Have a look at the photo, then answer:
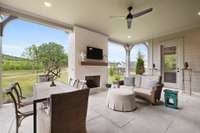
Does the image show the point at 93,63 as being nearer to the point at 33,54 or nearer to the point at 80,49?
the point at 80,49

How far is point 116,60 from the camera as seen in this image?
7027 millimetres

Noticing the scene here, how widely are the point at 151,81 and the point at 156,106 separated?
84cm

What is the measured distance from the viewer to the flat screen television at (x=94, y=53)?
16.1ft

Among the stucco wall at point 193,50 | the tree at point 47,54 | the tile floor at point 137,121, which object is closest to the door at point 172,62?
the stucco wall at point 193,50

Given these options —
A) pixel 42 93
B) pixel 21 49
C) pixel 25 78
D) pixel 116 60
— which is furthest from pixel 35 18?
pixel 116 60

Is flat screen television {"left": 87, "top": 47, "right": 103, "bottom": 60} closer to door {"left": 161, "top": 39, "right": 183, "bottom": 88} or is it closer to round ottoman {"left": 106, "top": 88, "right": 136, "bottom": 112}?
round ottoman {"left": 106, "top": 88, "right": 136, "bottom": 112}

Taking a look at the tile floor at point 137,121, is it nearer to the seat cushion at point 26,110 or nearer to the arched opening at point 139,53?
the seat cushion at point 26,110

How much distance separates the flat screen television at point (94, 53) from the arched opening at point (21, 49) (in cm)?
152

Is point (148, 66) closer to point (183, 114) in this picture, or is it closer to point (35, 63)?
point (183, 114)

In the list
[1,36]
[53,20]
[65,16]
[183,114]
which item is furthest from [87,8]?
[183,114]

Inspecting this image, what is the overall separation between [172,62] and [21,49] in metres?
6.39

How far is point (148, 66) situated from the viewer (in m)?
6.50

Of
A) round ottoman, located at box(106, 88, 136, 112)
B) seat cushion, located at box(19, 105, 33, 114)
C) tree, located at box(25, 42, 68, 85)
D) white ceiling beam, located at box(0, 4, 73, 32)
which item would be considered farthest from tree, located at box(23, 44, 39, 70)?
round ottoman, located at box(106, 88, 136, 112)

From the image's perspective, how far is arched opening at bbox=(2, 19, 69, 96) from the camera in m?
3.52
